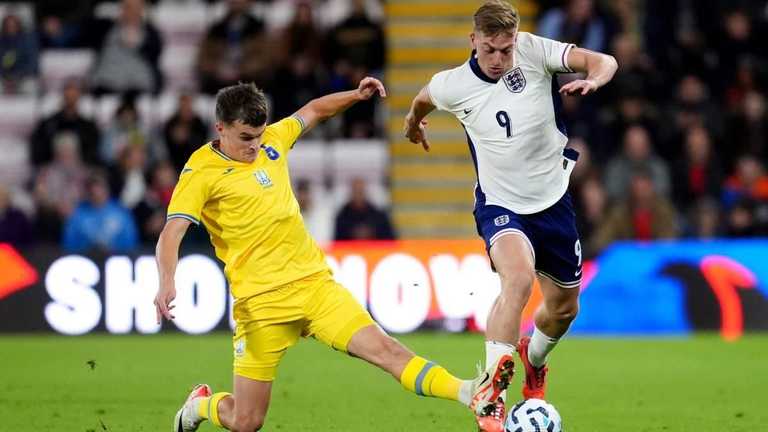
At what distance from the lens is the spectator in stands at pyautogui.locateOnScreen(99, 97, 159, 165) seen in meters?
17.2

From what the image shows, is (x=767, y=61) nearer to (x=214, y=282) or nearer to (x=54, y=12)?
(x=214, y=282)

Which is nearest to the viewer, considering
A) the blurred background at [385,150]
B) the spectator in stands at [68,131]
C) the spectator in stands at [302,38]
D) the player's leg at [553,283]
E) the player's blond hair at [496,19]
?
the player's blond hair at [496,19]

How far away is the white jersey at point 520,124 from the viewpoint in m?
8.09

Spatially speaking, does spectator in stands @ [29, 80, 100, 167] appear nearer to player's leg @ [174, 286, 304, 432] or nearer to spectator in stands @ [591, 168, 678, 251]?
spectator in stands @ [591, 168, 678, 251]

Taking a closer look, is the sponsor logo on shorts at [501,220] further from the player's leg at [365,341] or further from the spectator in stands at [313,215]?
the spectator in stands at [313,215]

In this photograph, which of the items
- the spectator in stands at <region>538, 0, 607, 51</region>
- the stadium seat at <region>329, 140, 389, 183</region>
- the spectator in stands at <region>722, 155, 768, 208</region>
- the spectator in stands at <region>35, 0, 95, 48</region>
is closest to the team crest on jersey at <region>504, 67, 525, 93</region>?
the spectator in stands at <region>722, 155, 768, 208</region>

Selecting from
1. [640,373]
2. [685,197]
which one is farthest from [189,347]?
[685,197]

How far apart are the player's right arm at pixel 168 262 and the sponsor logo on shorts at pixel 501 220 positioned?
66.9 inches

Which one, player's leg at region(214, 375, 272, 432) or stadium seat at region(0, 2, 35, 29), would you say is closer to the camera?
player's leg at region(214, 375, 272, 432)

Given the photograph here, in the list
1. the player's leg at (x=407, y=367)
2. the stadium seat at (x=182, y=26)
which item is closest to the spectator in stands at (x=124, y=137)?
the stadium seat at (x=182, y=26)

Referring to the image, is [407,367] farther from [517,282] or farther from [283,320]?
[517,282]

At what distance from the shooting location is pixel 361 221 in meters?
15.8

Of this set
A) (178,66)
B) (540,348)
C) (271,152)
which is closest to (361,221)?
(178,66)

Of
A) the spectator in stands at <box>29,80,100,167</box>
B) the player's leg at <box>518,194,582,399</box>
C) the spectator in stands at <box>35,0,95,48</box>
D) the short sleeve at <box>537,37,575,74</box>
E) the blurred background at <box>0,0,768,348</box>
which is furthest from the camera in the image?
the spectator in stands at <box>35,0,95,48</box>
